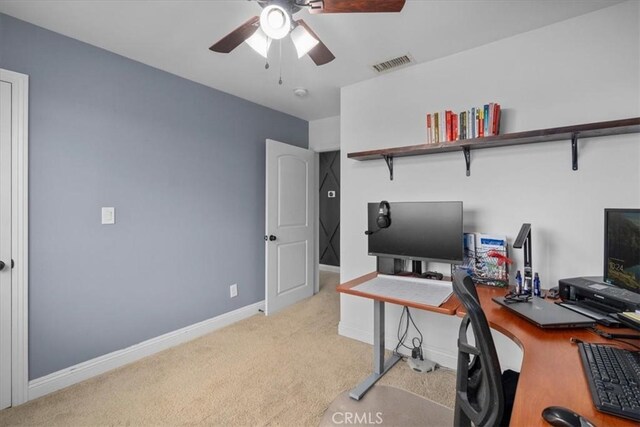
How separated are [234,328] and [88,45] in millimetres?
2631

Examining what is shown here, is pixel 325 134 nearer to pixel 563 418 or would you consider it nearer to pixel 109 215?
pixel 109 215

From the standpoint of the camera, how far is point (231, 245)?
305cm

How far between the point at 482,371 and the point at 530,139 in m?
1.54

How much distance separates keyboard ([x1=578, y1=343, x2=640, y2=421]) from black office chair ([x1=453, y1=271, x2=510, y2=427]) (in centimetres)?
22

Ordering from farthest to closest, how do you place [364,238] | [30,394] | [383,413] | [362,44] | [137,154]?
[364,238] < [137,154] < [362,44] < [30,394] < [383,413]

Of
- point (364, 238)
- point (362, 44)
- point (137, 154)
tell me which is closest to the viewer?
point (362, 44)

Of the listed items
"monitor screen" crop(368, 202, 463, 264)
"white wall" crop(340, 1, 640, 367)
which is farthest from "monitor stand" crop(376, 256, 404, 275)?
"white wall" crop(340, 1, 640, 367)

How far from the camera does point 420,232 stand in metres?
2.10

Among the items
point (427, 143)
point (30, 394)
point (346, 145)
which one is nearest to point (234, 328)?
point (30, 394)

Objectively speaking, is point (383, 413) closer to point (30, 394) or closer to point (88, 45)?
point (30, 394)

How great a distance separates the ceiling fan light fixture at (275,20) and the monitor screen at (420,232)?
1391 millimetres

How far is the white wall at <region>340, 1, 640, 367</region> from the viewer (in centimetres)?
167

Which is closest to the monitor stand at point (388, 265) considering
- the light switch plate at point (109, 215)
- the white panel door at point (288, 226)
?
the white panel door at point (288, 226)

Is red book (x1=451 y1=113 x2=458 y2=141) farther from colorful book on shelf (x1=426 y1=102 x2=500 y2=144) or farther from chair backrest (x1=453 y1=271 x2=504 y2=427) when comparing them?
chair backrest (x1=453 y1=271 x2=504 y2=427)
